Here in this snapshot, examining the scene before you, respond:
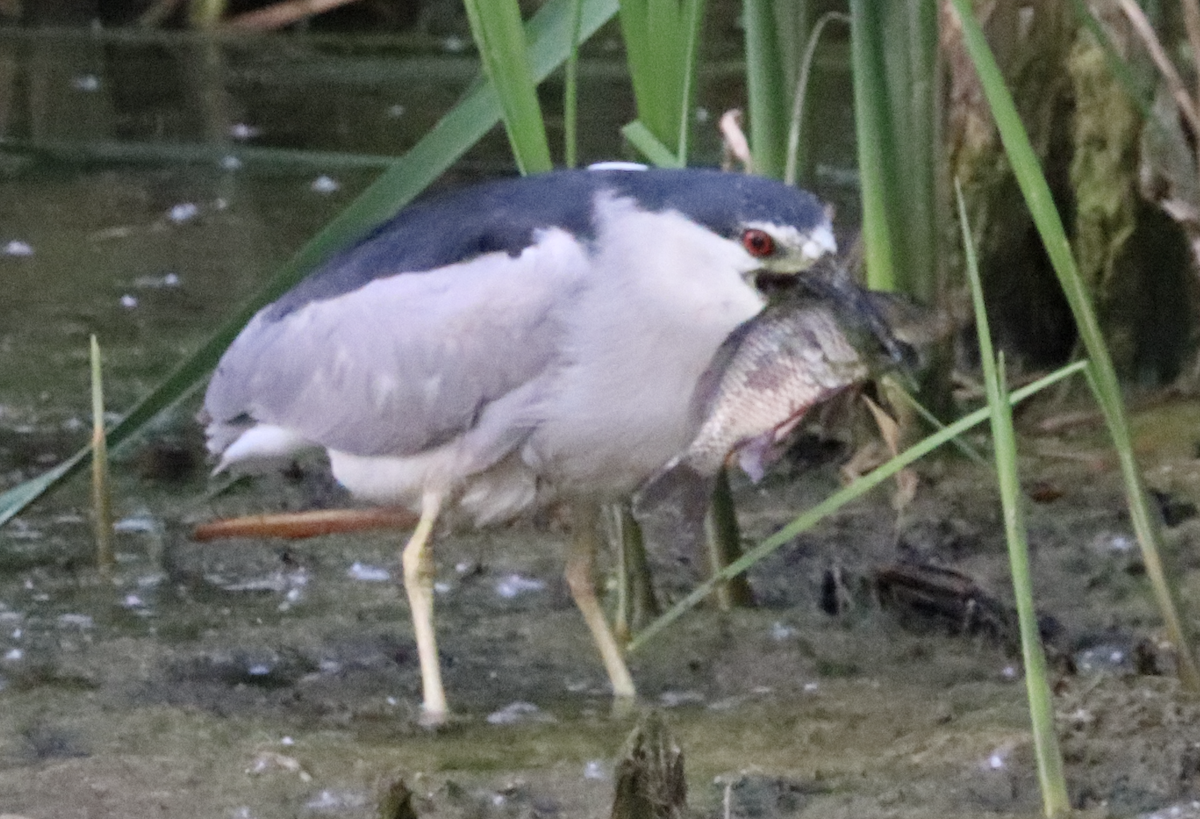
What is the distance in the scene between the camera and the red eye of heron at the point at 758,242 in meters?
2.78

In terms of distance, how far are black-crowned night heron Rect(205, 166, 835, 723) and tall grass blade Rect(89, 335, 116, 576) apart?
0.23 m

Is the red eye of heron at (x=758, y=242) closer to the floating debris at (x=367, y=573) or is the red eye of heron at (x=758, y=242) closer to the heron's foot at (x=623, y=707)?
the heron's foot at (x=623, y=707)

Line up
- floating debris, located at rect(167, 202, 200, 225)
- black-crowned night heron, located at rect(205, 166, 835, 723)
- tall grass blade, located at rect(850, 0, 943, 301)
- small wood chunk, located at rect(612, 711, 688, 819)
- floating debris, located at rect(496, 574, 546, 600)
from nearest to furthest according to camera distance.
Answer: small wood chunk, located at rect(612, 711, 688, 819) → black-crowned night heron, located at rect(205, 166, 835, 723) → tall grass blade, located at rect(850, 0, 943, 301) → floating debris, located at rect(496, 574, 546, 600) → floating debris, located at rect(167, 202, 200, 225)

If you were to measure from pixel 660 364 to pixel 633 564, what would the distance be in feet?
1.81

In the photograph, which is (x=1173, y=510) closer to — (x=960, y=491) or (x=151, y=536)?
(x=960, y=491)

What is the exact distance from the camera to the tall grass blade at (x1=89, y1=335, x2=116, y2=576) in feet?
11.2

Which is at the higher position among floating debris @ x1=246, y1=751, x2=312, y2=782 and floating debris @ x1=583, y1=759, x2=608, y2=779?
floating debris @ x1=246, y1=751, x2=312, y2=782

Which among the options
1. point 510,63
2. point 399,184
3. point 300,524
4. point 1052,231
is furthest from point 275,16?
point 1052,231

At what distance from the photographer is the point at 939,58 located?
3752mm

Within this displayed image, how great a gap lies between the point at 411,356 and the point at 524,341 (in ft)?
0.76

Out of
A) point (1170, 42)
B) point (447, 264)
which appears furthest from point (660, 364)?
point (1170, 42)

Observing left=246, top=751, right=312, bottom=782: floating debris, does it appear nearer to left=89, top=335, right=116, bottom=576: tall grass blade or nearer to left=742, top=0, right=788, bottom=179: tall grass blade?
left=89, top=335, right=116, bottom=576: tall grass blade

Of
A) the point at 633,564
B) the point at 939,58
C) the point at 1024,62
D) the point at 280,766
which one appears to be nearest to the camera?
the point at 280,766

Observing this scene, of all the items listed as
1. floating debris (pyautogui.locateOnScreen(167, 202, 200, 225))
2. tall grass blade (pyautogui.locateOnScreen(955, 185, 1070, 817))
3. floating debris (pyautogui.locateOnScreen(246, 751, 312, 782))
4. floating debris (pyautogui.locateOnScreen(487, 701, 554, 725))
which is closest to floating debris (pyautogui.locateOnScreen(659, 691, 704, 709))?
floating debris (pyautogui.locateOnScreen(487, 701, 554, 725))
